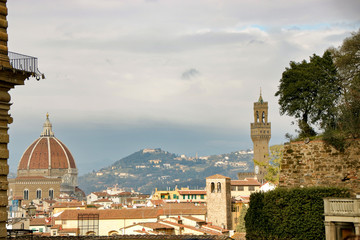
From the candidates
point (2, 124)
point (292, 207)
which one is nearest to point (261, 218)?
point (292, 207)

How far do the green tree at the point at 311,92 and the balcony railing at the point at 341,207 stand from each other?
179 inches

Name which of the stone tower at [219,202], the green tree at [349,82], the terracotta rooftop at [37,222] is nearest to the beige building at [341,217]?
the green tree at [349,82]

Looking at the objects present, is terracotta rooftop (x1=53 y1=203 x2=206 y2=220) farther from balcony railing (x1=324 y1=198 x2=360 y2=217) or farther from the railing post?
balcony railing (x1=324 y1=198 x2=360 y2=217)

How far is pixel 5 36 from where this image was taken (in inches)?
544

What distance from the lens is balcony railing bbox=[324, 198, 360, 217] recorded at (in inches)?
819

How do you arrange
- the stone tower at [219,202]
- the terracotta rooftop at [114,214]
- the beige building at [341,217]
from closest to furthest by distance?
the beige building at [341,217], the terracotta rooftop at [114,214], the stone tower at [219,202]

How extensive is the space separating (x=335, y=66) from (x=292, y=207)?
655cm

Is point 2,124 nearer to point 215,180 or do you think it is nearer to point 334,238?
point 334,238

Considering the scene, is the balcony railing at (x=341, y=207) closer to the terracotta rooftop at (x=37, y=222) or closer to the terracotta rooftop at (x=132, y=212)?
the terracotta rooftop at (x=132, y=212)

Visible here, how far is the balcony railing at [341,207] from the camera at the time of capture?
20812mm

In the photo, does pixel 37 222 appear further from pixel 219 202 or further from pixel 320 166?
pixel 320 166

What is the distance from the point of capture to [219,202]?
88375mm

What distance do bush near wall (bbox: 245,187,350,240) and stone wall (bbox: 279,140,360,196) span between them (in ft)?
2.02

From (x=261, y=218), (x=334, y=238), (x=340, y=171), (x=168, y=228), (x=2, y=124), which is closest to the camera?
(x=2, y=124)
